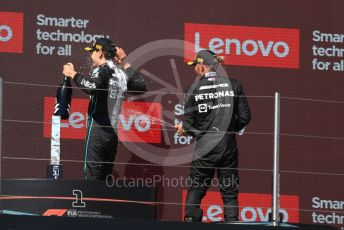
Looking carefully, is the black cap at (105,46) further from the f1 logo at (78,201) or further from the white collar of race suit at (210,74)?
the f1 logo at (78,201)

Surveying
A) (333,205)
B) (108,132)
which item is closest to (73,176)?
(108,132)

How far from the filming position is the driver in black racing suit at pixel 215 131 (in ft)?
22.0

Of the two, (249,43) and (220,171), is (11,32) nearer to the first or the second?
(249,43)

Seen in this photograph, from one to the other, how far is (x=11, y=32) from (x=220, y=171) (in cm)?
228

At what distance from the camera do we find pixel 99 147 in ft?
22.9

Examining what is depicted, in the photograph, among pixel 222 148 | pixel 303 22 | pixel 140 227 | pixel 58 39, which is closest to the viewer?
pixel 140 227

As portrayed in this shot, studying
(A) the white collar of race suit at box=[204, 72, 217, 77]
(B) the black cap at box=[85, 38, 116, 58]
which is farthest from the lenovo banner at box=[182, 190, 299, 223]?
(B) the black cap at box=[85, 38, 116, 58]

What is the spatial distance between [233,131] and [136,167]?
1487mm

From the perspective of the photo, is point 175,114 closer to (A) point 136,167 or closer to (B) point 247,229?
(A) point 136,167

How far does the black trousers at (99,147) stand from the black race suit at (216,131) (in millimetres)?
576

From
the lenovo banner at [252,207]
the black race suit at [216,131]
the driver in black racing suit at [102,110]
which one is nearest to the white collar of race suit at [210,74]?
the black race suit at [216,131]

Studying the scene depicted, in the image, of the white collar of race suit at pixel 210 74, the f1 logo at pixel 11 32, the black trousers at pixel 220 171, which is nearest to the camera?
the black trousers at pixel 220 171

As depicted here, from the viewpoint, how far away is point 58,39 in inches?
315

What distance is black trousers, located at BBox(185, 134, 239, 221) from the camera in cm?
670
